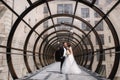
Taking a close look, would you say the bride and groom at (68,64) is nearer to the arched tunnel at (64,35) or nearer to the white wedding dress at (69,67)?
the white wedding dress at (69,67)

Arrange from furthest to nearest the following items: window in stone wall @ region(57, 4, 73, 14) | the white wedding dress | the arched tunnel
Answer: window in stone wall @ region(57, 4, 73, 14), the white wedding dress, the arched tunnel

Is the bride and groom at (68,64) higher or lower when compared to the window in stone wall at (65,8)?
lower

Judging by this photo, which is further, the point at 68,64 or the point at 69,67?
the point at 68,64

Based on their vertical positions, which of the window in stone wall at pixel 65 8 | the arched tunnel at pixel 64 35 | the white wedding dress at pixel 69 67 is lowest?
the white wedding dress at pixel 69 67

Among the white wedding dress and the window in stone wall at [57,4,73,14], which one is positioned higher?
the window in stone wall at [57,4,73,14]

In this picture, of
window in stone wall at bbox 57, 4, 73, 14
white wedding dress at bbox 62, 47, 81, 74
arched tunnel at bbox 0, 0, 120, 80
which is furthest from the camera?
window in stone wall at bbox 57, 4, 73, 14

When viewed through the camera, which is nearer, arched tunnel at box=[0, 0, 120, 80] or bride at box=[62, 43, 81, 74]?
arched tunnel at box=[0, 0, 120, 80]

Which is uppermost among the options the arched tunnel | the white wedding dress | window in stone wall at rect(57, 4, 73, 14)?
window in stone wall at rect(57, 4, 73, 14)

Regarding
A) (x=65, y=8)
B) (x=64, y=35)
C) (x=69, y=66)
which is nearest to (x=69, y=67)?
(x=69, y=66)

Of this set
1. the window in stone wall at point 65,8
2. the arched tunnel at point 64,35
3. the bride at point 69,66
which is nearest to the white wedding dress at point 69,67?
the bride at point 69,66

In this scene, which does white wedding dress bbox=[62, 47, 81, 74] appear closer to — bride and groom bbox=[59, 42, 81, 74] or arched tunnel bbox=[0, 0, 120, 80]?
bride and groom bbox=[59, 42, 81, 74]

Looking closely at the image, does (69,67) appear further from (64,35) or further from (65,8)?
(65,8)

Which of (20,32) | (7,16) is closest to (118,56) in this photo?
(7,16)

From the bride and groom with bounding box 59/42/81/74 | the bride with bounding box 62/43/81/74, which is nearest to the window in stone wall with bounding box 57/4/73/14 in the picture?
the bride and groom with bounding box 59/42/81/74
